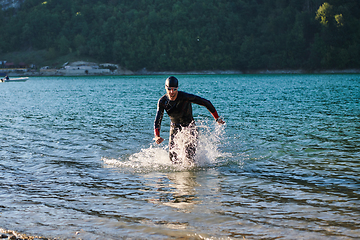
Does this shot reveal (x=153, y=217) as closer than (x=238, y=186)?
Yes

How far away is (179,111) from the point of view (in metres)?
10.4

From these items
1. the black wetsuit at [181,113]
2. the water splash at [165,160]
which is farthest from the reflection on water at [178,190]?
the black wetsuit at [181,113]

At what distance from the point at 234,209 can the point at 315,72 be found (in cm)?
16015

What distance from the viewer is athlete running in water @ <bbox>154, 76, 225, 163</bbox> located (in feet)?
32.0

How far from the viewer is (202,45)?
643 ft

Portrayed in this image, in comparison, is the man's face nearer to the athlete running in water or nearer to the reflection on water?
the athlete running in water

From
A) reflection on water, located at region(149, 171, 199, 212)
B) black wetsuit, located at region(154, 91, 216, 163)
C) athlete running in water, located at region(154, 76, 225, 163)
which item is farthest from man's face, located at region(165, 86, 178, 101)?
reflection on water, located at region(149, 171, 199, 212)

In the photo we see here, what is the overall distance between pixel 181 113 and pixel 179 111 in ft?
0.30

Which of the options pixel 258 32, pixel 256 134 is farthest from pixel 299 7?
pixel 256 134

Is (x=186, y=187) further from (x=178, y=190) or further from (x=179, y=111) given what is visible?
(x=179, y=111)

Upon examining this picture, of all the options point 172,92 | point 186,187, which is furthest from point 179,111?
point 186,187

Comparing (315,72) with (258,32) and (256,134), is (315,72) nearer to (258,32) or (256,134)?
(258,32)

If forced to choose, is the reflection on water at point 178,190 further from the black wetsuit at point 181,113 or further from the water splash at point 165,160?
the black wetsuit at point 181,113

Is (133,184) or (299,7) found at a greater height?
(299,7)
